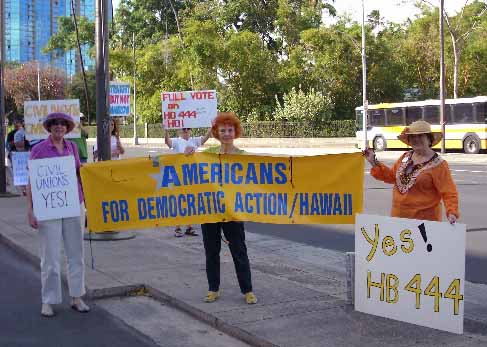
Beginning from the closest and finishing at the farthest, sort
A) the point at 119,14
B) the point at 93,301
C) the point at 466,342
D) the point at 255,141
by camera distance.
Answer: the point at 466,342 → the point at 93,301 → the point at 255,141 → the point at 119,14

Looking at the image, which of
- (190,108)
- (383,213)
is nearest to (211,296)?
(190,108)

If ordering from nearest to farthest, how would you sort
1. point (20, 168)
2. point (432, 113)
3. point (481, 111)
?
point (20, 168)
point (481, 111)
point (432, 113)

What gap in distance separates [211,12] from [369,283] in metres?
52.3

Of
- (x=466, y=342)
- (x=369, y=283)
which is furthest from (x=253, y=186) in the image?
(x=466, y=342)

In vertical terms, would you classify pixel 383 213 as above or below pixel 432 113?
below

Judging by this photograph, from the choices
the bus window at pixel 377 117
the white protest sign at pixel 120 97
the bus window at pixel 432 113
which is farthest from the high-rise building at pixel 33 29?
the white protest sign at pixel 120 97

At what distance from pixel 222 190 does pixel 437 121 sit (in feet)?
103

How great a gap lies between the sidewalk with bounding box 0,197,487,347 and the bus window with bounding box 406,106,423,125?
28262 millimetres

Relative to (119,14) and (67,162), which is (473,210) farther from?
(119,14)

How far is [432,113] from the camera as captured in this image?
119 ft

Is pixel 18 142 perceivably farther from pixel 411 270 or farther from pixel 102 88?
pixel 411 270

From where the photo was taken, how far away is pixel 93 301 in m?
6.86

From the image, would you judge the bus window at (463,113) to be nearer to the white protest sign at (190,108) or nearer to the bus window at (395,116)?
the bus window at (395,116)

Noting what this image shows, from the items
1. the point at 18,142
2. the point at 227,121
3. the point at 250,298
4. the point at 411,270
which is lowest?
the point at 250,298
